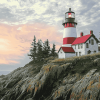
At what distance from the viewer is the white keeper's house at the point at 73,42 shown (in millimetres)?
32275

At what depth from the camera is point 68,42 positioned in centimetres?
3650

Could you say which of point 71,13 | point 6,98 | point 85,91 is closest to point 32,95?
point 6,98

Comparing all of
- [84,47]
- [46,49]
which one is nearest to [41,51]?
[46,49]

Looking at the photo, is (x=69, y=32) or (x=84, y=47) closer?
(x=84, y=47)

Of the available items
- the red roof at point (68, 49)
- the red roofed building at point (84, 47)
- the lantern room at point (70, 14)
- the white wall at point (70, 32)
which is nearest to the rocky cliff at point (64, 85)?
the red roofed building at point (84, 47)

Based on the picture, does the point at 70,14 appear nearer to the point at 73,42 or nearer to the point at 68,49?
the point at 73,42

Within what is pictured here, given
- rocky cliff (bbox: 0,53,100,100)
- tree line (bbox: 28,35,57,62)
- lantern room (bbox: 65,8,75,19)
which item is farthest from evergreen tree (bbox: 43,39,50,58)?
rocky cliff (bbox: 0,53,100,100)

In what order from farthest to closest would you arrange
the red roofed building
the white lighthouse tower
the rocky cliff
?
the white lighthouse tower → the red roofed building → the rocky cliff

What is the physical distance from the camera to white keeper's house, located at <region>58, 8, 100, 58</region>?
32.3 m

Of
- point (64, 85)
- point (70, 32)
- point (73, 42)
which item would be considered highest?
point (70, 32)

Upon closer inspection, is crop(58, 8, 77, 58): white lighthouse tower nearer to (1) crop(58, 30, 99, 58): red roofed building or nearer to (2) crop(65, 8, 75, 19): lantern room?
(2) crop(65, 8, 75, 19): lantern room

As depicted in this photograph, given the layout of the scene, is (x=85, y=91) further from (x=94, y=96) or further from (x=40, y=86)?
(x=40, y=86)

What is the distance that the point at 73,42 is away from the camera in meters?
35.8

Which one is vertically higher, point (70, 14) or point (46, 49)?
point (70, 14)
